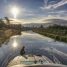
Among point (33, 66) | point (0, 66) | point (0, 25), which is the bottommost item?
point (0, 25)

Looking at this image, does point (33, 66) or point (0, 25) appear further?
point (0, 25)

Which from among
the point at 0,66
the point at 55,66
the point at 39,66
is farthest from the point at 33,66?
the point at 0,66

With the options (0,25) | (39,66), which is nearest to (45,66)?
(39,66)

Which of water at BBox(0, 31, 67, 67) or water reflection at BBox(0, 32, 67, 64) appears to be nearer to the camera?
water at BBox(0, 31, 67, 67)

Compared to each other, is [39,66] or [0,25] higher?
[39,66]

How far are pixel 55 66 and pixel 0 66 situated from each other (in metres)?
22.9

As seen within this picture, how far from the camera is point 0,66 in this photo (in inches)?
1389

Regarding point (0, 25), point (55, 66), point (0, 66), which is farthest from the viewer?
point (0, 25)

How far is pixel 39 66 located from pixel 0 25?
152570 millimetres

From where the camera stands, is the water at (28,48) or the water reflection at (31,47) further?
the water reflection at (31,47)

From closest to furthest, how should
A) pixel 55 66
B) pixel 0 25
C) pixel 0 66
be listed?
pixel 55 66, pixel 0 66, pixel 0 25

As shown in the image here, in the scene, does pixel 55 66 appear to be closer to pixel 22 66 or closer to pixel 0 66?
pixel 22 66

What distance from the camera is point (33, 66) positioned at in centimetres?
1405

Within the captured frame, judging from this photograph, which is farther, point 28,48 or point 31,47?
point 31,47
